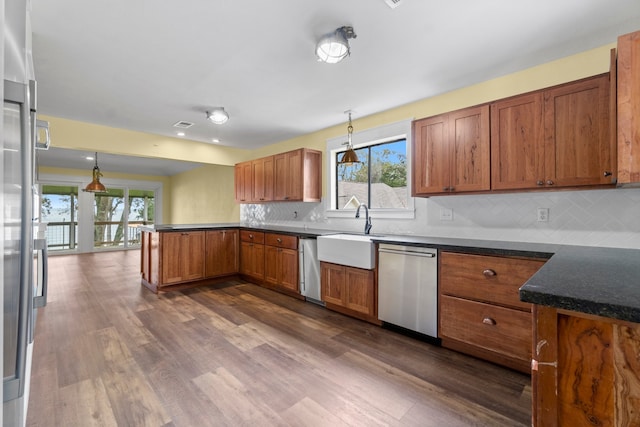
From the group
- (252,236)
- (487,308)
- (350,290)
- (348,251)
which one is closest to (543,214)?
(487,308)

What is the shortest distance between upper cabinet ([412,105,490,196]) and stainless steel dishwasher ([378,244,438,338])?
647 millimetres

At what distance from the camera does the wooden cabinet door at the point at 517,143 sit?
216 centimetres

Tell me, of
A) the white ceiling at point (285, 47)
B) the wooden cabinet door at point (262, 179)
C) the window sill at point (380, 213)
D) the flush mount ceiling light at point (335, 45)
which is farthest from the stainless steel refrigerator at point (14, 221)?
the wooden cabinet door at point (262, 179)

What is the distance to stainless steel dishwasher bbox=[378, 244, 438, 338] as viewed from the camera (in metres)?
2.44

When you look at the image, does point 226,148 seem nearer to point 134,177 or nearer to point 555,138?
point 555,138

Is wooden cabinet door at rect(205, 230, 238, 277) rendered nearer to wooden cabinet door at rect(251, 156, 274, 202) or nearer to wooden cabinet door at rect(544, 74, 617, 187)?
wooden cabinet door at rect(251, 156, 274, 202)

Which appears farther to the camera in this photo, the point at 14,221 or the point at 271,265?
the point at 271,265

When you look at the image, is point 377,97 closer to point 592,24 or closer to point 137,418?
point 592,24

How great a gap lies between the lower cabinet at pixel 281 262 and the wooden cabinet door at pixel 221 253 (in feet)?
2.72

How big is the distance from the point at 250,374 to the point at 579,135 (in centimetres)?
285

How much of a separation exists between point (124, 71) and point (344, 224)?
2.92 m

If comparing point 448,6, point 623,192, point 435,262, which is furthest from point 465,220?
point 448,6

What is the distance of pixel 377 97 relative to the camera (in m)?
3.10

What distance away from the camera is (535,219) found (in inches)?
95.6
